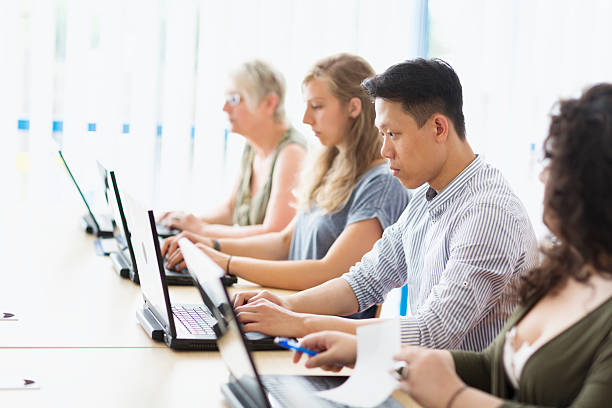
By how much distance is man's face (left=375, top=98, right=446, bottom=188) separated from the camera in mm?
1685

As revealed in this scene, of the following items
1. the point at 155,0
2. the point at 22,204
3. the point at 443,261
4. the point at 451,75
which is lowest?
the point at 22,204

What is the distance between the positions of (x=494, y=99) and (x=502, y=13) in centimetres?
48

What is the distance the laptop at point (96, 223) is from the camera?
116 inches

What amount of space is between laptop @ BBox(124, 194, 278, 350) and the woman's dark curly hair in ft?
2.08

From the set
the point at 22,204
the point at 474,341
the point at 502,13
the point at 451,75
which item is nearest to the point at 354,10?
the point at 502,13

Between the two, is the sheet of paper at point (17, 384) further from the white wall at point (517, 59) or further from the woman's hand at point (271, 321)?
the white wall at point (517, 59)

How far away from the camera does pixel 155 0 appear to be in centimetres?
387

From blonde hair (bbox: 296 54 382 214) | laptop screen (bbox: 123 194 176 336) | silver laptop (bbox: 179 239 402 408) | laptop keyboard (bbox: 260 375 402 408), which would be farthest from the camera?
blonde hair (bbox: 296 54 382 214)

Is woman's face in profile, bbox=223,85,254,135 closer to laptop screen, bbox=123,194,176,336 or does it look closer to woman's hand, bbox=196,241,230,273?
woman's hand, bbox=196,241,230,273

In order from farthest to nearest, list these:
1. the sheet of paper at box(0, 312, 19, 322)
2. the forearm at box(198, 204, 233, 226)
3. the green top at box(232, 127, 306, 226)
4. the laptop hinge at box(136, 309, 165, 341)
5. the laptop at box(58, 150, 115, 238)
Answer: the forearm at box(198, 204, 233, 226), the green top at box(232, 127, 306, 226), the laptop at box(58, 150, 115, 238), the sheet of paper at box(0, 312, 19, 322), the laptop hinge at box(136, 309, 165, 341)

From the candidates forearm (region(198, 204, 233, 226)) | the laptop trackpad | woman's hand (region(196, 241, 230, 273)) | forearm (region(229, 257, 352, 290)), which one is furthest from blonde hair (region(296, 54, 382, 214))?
forearm (region(198, 204, 233, 226))

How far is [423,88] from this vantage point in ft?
5.49

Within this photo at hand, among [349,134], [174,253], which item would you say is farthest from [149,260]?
[349,134]

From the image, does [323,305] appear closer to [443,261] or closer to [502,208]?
[443,261]
